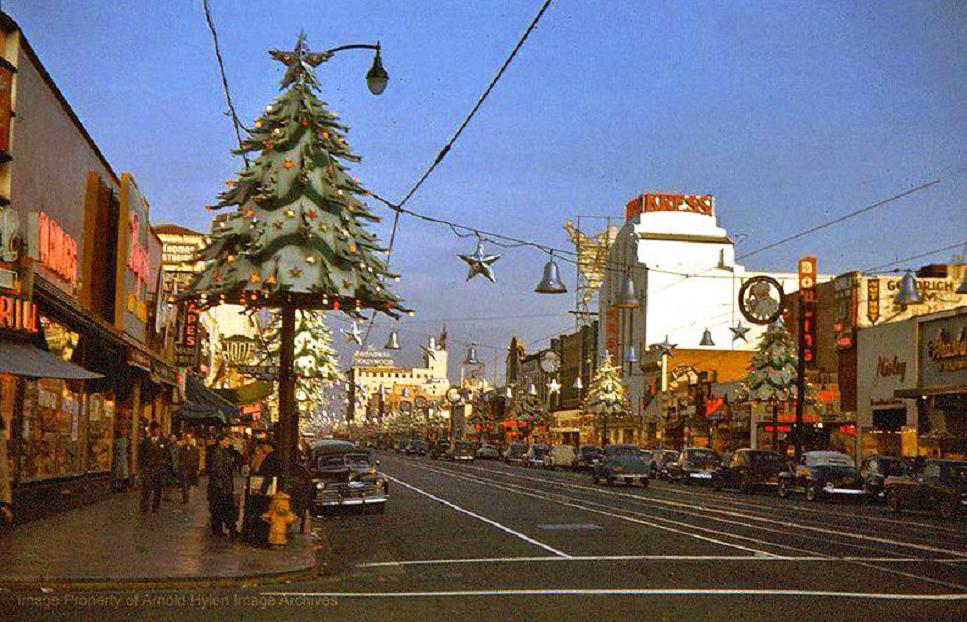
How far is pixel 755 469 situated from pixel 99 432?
2580 centimetres

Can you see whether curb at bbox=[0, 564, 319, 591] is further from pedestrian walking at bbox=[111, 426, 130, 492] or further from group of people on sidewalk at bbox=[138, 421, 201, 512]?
pedestrian walking at bbox=[111, 426, 130, 492]

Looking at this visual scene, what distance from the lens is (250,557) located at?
17516 millimetres

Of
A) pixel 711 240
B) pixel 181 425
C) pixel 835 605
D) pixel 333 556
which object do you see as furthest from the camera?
pixel 711 240

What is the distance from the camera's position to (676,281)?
354 ft

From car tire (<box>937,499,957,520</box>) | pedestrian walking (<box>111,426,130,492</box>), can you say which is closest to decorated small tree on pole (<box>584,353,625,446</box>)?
car tire (<box>937,499,957,520</box>)

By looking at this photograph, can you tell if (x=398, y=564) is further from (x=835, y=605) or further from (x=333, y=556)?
(x=835, y=605)

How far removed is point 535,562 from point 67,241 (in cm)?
1152

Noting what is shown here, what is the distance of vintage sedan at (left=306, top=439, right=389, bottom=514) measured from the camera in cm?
2867

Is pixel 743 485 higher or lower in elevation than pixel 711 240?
lower

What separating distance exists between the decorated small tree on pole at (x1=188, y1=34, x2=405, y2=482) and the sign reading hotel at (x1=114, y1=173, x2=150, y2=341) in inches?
253

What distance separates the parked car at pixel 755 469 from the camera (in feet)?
154

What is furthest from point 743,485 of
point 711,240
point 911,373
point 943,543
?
point 711,240

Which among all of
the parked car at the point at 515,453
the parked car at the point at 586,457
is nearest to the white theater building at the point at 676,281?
the parked car at the point at 515,453

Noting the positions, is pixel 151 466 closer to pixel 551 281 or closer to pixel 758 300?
pixel 551 281
